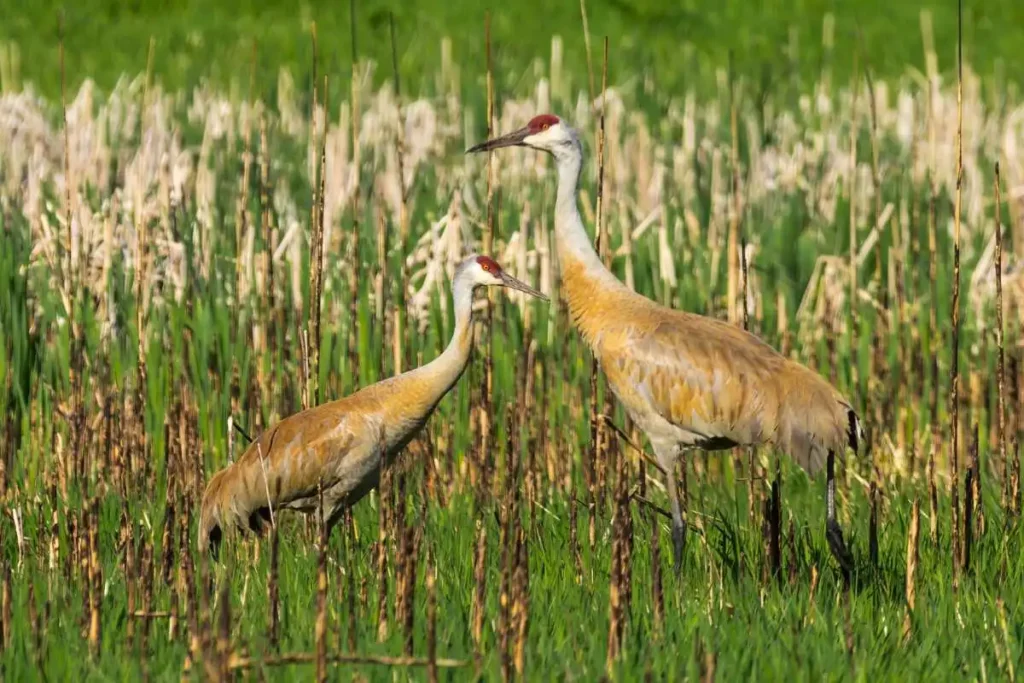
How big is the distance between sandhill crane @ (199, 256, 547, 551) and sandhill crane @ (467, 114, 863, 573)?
0.30m

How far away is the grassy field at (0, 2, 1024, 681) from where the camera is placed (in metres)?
4.29

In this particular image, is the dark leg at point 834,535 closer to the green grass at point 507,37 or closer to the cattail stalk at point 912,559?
the cattail stalk at point 912,559

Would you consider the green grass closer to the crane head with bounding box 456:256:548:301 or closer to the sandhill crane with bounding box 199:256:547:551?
the crane head with bounding box 456:256:548:301

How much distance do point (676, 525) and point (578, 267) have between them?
0.95m

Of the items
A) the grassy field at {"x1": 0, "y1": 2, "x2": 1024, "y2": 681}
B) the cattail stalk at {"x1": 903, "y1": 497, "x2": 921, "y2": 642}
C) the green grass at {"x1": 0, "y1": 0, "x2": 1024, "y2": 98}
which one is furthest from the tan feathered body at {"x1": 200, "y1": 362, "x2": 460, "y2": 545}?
the green grass at {"x1": 0, "y1": 0, "x2": 1024, "y2": 98}

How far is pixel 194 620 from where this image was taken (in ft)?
13.2

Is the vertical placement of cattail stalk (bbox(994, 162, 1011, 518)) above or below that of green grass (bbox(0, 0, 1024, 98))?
below

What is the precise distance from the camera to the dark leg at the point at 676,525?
16.9 ft

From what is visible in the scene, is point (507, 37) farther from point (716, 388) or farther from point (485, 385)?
point (716, 388)

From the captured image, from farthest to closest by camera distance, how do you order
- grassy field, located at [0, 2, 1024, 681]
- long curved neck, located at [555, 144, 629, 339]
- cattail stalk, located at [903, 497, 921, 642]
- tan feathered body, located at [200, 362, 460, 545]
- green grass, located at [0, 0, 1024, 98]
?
1. green grass, located at [0, 0, 1024, 98]
2. long curved neck, located at [555, 144, 629, 339]
3. tan feathered body, located at [200, 362, 460, 545]
4. cattail stalk, located at [903, 497, 921, 642]
5. grassy field, located at [0, 2, 1024, 681]

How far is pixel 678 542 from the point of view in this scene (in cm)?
522

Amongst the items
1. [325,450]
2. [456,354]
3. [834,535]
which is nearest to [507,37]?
[456,354]

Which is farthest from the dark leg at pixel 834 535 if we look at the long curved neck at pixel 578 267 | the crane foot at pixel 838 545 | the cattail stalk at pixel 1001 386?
the long curved neck at pixel 578 267

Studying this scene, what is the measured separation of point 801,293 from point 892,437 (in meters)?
1.23
